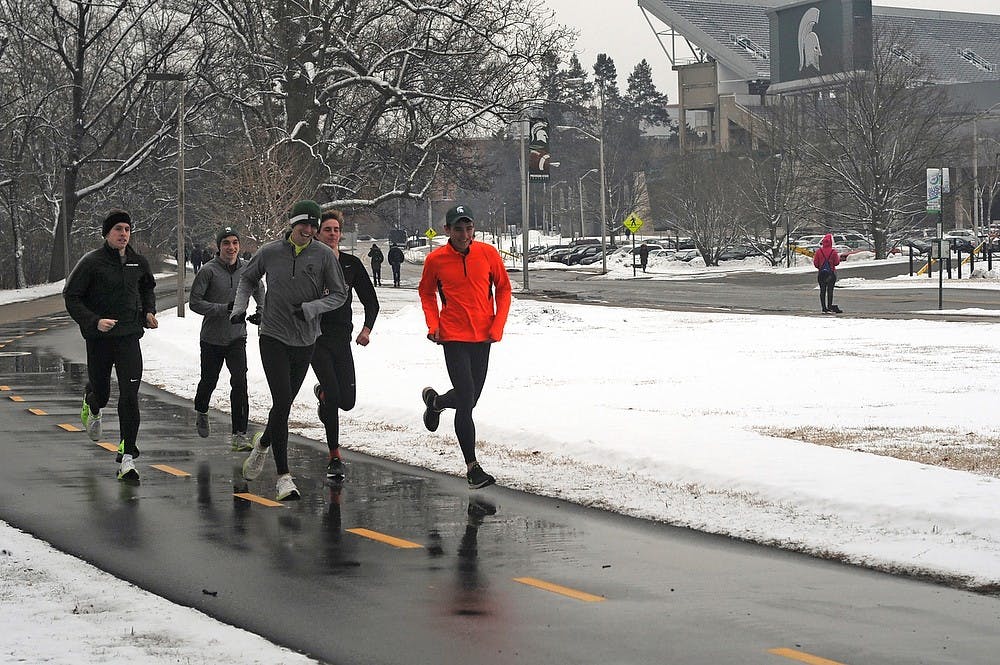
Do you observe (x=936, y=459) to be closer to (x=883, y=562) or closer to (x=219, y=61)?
(x=883, y=562)

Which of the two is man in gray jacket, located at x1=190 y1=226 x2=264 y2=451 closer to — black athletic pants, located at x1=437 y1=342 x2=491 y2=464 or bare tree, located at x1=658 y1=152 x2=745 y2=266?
black athletic pants, located at x1=437 y1=342 x2=491 y2=464

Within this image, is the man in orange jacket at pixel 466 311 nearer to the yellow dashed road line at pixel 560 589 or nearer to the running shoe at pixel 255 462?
the running shoe at pixel 255 462

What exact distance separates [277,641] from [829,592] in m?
2.56

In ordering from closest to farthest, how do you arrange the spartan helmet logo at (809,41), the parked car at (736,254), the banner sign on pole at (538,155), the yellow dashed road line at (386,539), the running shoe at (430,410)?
the yellow dashed road line at (386,539)
the running shoe at (430,410)
the banner sign on pole at (538,155)
the parked car at (736,254)
the spartan helmet logo at (809,41)

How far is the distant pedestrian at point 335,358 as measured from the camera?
10.9 meters

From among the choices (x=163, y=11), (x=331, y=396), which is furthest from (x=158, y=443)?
(x=163, y=11)

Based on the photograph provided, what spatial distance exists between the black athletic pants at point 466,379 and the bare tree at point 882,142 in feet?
175

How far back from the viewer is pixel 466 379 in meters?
10.3

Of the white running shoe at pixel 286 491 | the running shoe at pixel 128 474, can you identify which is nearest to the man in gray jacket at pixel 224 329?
the running shoe at pixel 128 474

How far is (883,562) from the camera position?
25.4 feet

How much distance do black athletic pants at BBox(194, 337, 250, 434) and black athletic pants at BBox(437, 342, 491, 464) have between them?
9.61 feet

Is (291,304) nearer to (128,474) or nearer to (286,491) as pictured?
(286,491)

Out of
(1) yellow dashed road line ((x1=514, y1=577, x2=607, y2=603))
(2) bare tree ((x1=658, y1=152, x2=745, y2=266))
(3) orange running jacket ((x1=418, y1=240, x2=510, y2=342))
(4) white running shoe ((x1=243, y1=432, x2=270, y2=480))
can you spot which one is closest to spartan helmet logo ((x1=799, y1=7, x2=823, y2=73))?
(2) bare tree ((x1=658, y1=152, x2=745, y2=266))

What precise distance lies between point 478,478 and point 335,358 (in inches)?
66.2
